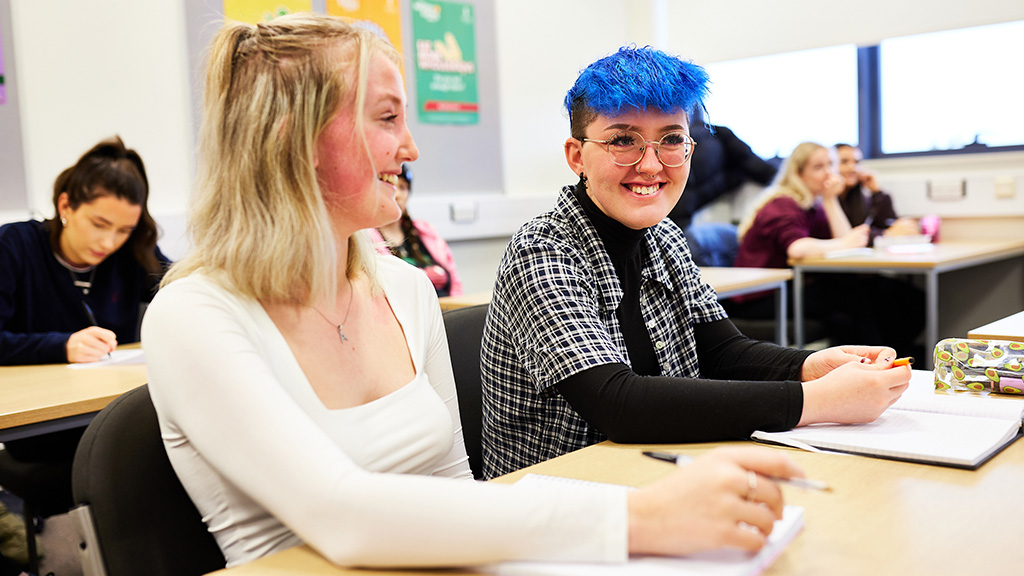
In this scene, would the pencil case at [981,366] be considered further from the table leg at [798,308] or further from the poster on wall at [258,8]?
the poster on wall at [258,8]

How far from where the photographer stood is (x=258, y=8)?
3.72m

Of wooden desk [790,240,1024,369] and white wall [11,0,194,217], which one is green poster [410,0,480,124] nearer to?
white wall [11,0,194,217]

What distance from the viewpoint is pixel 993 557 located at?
746 millimetres

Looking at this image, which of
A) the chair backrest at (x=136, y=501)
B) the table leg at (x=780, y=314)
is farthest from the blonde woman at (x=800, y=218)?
the chair backrest at (x=136, y=501)

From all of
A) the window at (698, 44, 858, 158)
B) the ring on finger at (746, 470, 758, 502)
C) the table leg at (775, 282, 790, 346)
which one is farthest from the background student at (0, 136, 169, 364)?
the window at (698, 44, 858, 158)

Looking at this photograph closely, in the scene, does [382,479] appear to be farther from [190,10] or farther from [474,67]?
[474,67]

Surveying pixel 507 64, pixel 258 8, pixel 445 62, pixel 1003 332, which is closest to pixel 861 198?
pixel 507 64

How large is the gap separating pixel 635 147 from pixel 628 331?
30 centimetres

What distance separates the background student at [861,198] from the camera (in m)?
4.86

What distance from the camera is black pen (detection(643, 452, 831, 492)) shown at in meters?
0.75

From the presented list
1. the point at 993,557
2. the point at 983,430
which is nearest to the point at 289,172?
the point at 993,557

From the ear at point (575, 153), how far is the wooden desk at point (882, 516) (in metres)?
0.53

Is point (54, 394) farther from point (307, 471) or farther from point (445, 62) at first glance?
point (445, 62)

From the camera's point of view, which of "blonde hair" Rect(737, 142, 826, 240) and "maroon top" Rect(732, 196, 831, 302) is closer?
"maroon top" Rect(732, 196, 831, 302)
